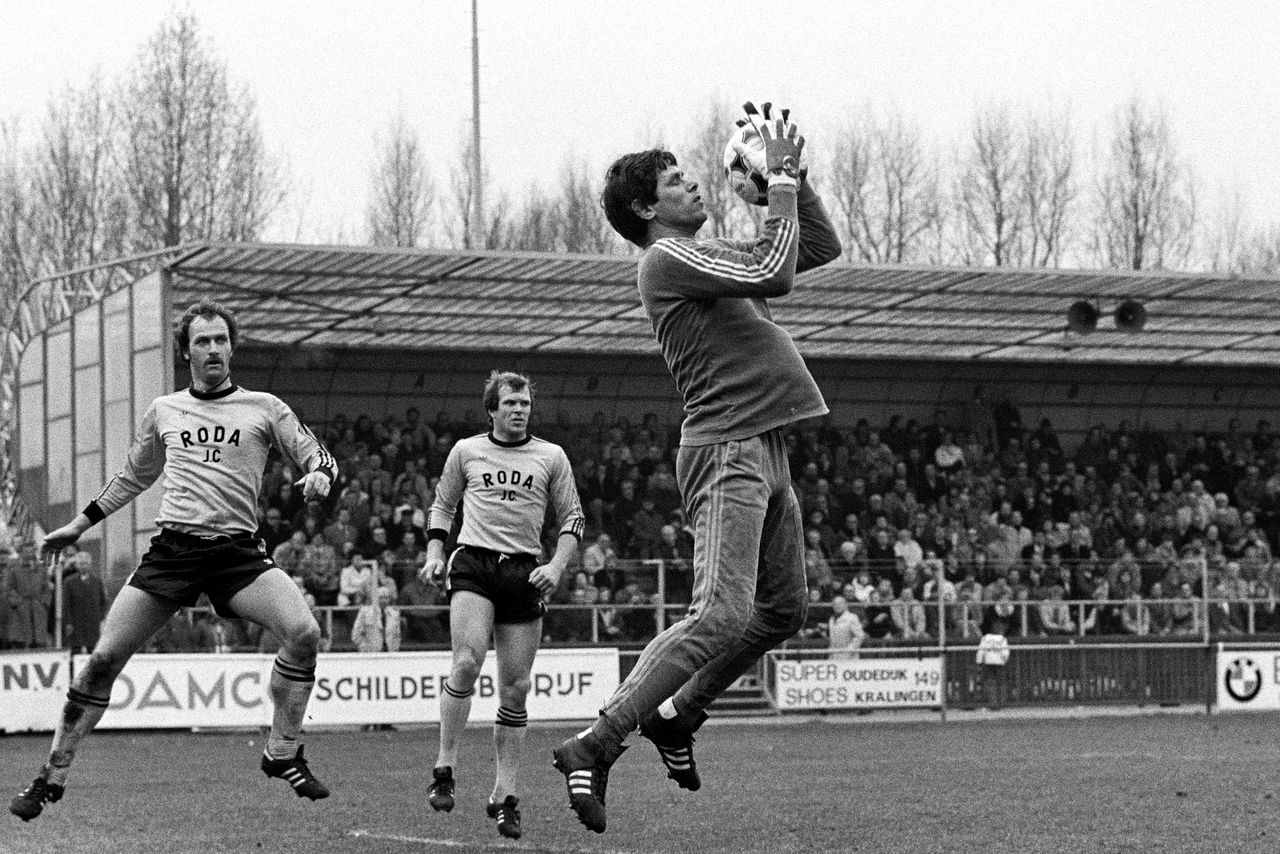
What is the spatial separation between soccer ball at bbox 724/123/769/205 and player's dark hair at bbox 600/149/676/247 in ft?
0.74

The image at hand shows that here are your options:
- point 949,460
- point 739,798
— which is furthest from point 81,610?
point 949,460

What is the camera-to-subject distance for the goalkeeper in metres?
7.59

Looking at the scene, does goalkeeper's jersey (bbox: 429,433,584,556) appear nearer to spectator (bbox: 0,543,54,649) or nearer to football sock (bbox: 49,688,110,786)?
football sock (bbox: 49,688,110,786)

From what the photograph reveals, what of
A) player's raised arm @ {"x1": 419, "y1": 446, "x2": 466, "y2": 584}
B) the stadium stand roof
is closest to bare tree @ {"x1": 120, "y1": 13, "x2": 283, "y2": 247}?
the stadium stand roof

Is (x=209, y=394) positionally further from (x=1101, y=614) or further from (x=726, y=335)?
(x=1101, y=614)

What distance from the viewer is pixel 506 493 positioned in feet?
38.8

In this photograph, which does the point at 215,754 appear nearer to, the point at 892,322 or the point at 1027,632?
the point at 1027,632

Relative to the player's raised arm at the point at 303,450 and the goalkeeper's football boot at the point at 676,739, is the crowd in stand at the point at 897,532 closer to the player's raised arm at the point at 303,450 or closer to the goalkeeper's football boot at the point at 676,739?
the player's raised arm at the point at 303,450

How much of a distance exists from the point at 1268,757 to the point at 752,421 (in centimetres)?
1192

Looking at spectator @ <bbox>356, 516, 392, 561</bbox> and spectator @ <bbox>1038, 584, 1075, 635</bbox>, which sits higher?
spectator @ <bbox>356, 516, 392, 561</bbox>

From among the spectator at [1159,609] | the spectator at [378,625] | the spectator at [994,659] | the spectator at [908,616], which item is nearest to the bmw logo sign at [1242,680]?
the spectator at [1159,609]

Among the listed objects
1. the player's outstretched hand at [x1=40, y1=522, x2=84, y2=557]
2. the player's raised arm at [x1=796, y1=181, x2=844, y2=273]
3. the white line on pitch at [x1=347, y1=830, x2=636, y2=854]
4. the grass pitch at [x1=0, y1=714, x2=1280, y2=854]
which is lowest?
the grass pitch at [x1=0, y1=714, x2=1280, y2=854]

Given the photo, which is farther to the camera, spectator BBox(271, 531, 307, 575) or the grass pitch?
spectator BBox(271, 531, 307, 575)

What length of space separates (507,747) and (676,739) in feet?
11.8
